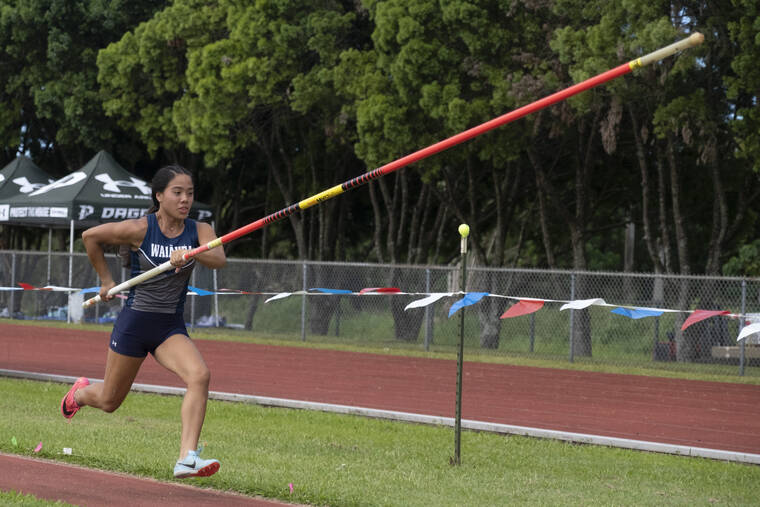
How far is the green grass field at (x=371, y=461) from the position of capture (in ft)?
25.7

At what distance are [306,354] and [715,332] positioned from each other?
7607 mm

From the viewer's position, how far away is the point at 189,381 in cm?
703

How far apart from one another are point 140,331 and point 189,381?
18.2 inches

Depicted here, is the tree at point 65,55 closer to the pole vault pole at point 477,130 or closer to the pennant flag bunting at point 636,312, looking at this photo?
the pennant flag bunting at point 636,312

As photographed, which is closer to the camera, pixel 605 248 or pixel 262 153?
pixel 262 153

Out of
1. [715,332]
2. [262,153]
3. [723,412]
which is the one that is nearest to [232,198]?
[262,153]

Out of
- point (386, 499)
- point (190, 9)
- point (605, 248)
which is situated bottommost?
point (386, 499)

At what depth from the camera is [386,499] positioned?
292 inches

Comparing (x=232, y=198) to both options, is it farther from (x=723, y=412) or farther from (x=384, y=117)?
(x=723, y=412)

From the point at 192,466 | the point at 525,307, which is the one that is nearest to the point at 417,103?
the point at 525,307

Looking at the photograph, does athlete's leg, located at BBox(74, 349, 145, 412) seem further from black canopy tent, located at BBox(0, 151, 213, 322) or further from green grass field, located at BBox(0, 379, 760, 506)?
black canopy tent, located at BBox(0, 151, 213, 322)

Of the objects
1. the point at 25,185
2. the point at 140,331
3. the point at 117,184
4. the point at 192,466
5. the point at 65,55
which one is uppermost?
the point at 65,55

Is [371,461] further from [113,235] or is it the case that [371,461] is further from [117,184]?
[117,184]

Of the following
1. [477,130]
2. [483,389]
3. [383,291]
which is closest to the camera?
[477,130]
